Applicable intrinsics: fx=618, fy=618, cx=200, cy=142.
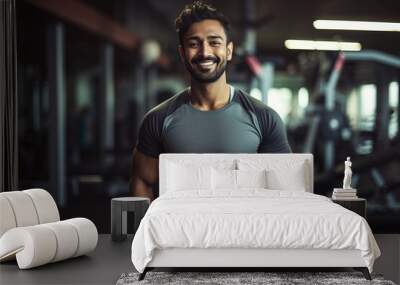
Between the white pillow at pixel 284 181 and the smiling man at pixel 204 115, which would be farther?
the smiling man at pixel 204 115

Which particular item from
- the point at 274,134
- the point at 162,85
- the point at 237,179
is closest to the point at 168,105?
the point at 162,85

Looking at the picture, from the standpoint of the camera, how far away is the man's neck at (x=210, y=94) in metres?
6.93

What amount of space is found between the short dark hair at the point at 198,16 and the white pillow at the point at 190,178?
152 cm

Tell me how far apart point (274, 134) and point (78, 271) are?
116 inches

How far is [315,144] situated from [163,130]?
1735 mm

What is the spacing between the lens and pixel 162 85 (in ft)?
23.0

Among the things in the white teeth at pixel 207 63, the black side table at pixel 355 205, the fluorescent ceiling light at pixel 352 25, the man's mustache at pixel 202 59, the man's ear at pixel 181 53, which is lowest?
the black side table at pixel 355 205

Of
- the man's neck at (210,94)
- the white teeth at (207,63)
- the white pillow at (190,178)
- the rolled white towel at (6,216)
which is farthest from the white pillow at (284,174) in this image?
the rolled white towel at (6,216)

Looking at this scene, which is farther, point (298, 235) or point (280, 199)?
point (280, 199)

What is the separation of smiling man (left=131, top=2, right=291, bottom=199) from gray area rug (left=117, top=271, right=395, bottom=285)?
2.22 m

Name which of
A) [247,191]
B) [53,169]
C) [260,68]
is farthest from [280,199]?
[53,169]

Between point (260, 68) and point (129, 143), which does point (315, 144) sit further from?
point (129, 143)

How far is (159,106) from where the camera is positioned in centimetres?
703

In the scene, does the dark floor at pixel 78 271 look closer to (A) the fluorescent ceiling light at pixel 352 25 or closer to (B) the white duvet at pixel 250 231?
(B) the white duvet at pixel 250 231
